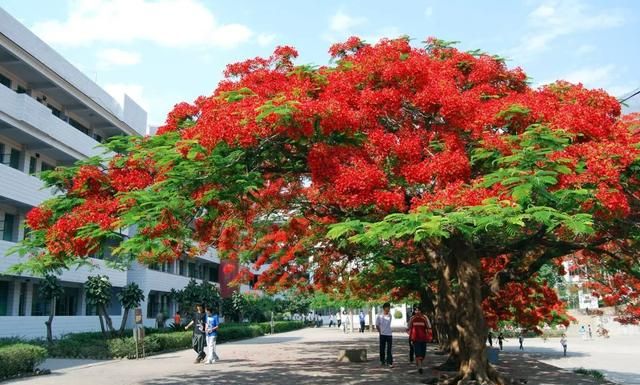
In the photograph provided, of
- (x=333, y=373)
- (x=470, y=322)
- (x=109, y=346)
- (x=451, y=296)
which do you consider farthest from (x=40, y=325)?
(x=470, y=322)

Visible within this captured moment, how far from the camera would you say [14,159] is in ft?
86.4

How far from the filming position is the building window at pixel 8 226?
25719mm

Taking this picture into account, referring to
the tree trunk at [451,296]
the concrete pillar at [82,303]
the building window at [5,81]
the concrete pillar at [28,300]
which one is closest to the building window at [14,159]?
the building window at [5,81]

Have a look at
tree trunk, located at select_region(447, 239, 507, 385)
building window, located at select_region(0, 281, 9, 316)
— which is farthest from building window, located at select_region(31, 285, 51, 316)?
tree trunk, located at select_region(447, 239, 507, 385)

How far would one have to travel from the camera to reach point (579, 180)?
8.98 meters

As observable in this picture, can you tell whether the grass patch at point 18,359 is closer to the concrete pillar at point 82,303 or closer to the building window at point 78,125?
the concrete pillar at point 82,303

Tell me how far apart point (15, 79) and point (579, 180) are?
24896mm

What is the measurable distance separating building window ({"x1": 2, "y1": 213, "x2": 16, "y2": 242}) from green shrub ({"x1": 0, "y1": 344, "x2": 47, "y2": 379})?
12596mm

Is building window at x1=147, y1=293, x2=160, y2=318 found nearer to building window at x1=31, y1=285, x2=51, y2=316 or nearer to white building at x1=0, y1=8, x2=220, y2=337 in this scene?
white building at x1=0, y1=8, x2=220, y2=337

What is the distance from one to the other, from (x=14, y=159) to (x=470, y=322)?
22222 millimetres

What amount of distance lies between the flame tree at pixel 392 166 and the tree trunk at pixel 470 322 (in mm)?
29

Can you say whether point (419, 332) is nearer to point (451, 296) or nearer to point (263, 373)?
point (451, 296)

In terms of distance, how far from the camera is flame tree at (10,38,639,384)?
895 centimetres

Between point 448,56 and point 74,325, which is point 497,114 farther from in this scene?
point 74,325
